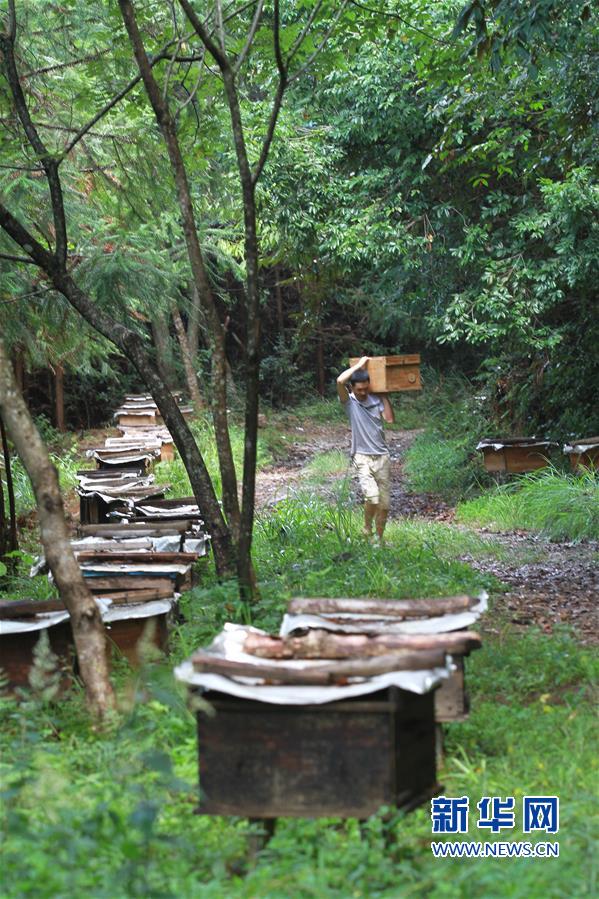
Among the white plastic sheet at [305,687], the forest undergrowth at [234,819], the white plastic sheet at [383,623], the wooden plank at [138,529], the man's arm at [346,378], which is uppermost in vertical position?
the man's arm at [346,378]

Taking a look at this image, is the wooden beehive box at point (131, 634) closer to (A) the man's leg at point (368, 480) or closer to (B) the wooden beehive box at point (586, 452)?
(A) the man's leg at point (368, 480)

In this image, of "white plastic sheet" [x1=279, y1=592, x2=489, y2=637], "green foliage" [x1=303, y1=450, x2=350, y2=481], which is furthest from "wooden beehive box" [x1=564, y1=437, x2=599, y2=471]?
"white plastic sheet" [x1=279, y1=592, x2=489, y2=637]

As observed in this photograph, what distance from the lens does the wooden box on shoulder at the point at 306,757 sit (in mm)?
3941

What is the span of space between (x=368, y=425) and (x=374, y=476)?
547 mm

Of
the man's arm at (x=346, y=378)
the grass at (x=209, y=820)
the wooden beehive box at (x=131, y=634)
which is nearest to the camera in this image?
the grass at (x=209, y=820)

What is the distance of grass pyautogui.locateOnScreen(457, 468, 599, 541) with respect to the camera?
38.2ft

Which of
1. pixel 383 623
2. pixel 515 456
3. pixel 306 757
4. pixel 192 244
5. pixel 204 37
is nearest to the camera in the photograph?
pixel 306 757

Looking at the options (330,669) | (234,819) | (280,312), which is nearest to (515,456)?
(234,819)

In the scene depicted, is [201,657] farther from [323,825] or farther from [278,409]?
[278,409]

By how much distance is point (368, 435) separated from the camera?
10.8 m

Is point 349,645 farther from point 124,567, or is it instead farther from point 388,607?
point 124,567

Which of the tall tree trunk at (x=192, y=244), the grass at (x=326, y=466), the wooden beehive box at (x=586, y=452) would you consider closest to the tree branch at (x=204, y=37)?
the tall tree trunk at (x=192, y=244)

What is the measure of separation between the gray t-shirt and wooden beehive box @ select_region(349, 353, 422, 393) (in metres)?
0.37

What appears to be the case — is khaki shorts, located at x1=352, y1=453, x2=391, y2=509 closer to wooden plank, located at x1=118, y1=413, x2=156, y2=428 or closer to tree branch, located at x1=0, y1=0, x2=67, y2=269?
tree branch, located at x1=0, y1=0, x2=67, y2=269
